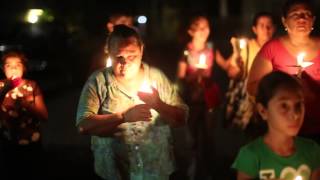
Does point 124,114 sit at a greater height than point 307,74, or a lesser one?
lesser

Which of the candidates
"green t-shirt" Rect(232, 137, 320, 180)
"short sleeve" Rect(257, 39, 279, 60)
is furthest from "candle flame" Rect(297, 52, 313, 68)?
"green t-shirt" Rect(232, 137, 320, 180)

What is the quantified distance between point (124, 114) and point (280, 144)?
3.30 ft

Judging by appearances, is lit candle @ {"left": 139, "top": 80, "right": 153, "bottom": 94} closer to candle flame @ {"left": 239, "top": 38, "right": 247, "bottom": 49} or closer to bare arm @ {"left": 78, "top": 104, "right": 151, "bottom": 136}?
bare arm @ {"left": 78, "top": 104, "right": 151, "bottom": 136}

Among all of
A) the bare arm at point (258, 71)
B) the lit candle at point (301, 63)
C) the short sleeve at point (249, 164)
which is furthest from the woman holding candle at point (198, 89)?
the short sleeve at point (249, 164)

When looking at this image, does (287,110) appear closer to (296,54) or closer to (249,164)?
(249,164)

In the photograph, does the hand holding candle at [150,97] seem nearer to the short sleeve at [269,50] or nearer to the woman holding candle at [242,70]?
the short sleeve at [269,50]

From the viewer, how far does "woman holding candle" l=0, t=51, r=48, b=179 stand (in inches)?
229

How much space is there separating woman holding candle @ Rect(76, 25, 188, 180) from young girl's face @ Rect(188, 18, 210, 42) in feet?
10.3

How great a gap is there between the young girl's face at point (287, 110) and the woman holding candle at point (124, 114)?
85 cm

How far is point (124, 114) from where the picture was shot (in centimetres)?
392

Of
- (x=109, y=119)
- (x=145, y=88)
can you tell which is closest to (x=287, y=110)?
(x=145, y=88)

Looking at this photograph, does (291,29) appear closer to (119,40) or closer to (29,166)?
(119,40)

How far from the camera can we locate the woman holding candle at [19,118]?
5.81 meters

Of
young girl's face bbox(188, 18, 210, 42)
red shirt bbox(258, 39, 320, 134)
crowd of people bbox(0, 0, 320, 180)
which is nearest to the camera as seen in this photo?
crowd of people bbox(0, 0, 320, 180)
